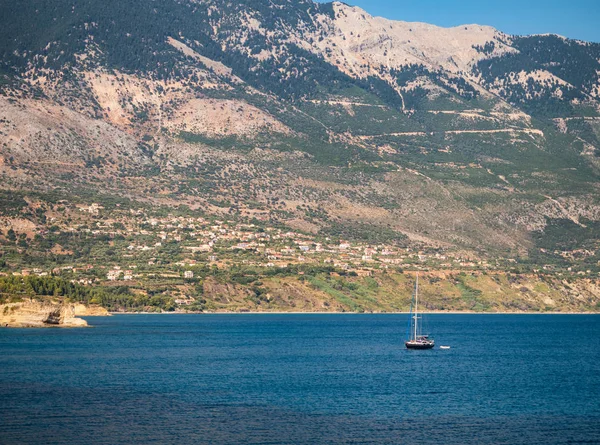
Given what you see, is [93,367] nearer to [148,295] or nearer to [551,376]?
[551,376]

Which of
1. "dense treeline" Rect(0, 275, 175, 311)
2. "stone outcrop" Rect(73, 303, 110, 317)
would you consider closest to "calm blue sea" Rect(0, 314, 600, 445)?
"dense treeline" Rect(0, 275, 175, 311)

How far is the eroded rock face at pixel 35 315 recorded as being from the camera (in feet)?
452

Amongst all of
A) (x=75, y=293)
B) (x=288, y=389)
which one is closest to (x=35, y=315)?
(x=75, y=293)

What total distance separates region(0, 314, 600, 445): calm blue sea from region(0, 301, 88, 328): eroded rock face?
2.06 meters

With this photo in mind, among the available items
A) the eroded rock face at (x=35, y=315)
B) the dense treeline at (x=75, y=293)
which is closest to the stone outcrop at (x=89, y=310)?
the dense treeline at (x=75, y=293)

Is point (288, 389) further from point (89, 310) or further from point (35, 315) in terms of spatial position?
point (89, 310)

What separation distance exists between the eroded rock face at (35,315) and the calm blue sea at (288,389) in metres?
2.06

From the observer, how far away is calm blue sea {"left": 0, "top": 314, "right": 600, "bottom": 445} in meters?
62.8

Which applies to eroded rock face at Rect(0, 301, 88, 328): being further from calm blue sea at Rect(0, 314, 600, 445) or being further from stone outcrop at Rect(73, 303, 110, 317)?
stone outcrop at Rect(73, 303, 110, 317)

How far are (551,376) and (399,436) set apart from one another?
3743 cm

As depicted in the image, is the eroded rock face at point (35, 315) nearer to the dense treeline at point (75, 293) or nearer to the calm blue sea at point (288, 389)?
the dense treeline at point (75, 293)

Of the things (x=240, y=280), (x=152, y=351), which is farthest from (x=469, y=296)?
(x=152, y=351)

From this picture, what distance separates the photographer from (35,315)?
139750 mm

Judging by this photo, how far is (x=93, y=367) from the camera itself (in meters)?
94.2
